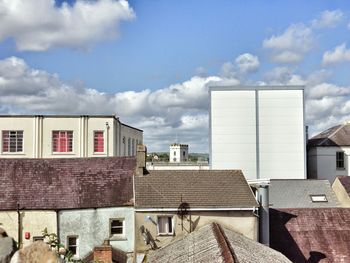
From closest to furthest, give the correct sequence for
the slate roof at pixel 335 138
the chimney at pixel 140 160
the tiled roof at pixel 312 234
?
1. the chimney at pixel 140 160
2. the tiled roof at pixel 312 234
3. the slate roof at pixel 335 138

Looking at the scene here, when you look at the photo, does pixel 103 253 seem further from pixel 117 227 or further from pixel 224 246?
pixel 224 246

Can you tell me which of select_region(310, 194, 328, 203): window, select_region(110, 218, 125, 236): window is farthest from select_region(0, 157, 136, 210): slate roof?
select_region(310, 194, 328, 203): window

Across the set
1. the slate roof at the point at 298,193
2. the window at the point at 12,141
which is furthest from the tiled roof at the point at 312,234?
the window at the point at 12,141

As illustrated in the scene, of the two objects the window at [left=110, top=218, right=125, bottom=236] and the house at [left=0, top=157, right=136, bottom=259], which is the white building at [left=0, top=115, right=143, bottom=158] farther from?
the window at [left=110, top=218, right=125, bottom=236]

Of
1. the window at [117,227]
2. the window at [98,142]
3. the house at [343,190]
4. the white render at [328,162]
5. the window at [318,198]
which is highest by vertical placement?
the window at [98,142]

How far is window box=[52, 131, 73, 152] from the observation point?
42.2 metres

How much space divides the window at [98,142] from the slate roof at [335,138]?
2096 cm

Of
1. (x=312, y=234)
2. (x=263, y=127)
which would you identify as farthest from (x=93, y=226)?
(x=263, y=127)

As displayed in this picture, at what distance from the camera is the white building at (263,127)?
1720 inches

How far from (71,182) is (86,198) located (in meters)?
1.59

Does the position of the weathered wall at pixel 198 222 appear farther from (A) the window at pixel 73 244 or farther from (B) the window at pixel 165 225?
(A) the window at pixel 73 244

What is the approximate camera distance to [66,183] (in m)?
27.1

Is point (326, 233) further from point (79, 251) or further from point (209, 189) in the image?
point (79, 251)

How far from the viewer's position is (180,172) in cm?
2814
